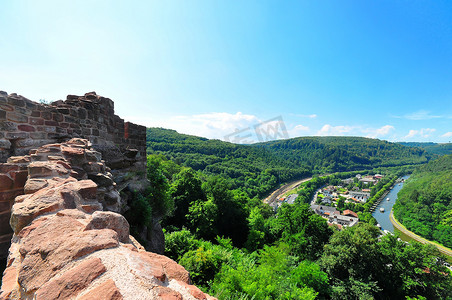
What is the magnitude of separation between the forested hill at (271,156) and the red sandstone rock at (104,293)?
52.5 metres

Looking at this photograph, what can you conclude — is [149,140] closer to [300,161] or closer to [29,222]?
[29,222]

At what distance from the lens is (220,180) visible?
73.2 feet

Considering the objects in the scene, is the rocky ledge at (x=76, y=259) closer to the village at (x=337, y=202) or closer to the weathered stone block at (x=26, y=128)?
the weathered stone block at (x=26, y=128)

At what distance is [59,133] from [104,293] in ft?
14.5

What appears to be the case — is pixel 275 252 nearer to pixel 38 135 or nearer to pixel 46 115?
pixel 38 135

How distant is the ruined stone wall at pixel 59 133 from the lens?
105 inches

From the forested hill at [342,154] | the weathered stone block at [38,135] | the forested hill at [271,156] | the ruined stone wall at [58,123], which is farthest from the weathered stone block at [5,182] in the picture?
the forested hill at [342,154]

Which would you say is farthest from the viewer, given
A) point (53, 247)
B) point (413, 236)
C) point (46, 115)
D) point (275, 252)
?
point (413, 236)

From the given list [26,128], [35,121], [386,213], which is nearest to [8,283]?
[26,128]

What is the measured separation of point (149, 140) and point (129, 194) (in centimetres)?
6600

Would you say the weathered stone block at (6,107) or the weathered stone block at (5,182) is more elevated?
the weathered stone block at (6,107)

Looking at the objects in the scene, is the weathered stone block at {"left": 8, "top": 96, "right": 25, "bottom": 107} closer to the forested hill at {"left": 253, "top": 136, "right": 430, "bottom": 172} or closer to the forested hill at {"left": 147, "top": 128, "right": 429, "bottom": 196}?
the forested hill at {"left": 147, "top": 128, "right": 429, "bottom": 196}

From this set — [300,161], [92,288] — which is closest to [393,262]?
[92,288]

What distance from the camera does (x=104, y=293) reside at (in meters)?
1.01
